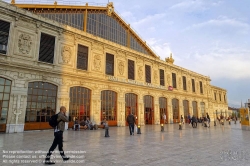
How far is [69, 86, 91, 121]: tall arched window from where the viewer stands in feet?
55.1

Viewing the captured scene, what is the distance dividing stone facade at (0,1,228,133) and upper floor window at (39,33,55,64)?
1.25 feet

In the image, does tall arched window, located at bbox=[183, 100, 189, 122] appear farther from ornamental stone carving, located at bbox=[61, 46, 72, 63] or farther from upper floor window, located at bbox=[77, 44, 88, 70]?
ornamental stone carving, located at bbox=[61, 46, 72, 63]

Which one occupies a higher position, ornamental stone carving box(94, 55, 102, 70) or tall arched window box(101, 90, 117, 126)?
ornamental stone carving box(94, 55, 102, 70)

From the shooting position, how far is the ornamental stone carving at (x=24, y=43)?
14.2 meters

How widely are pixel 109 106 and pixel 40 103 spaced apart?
7.77m

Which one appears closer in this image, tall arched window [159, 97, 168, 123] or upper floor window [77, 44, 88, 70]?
upper floor window [77, 44, 88, 70]

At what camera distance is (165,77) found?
28.0 m

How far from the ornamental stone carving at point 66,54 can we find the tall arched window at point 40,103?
10.1ft

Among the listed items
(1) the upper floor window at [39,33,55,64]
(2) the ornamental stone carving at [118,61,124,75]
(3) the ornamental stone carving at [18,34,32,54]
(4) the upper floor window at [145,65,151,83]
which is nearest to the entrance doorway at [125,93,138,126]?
(2) the ornamental stone carving at [118,61,124,75]

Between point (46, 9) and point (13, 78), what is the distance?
1455 centimetres

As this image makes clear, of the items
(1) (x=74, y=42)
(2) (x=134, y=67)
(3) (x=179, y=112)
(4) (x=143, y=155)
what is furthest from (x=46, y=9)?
(3) (x=179, y=112)

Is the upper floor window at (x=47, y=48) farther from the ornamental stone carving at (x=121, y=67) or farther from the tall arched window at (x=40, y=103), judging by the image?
the ornamental stone carving at (x=121, y=67)

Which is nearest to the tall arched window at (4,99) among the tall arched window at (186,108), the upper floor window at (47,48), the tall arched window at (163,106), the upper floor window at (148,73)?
the upper floor window at (47,48)

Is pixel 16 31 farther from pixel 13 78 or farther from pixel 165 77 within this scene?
pixel 165 77
